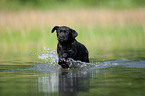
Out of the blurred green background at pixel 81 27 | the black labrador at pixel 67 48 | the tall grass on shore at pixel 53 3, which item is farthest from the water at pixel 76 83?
the tall grass on shore at pixel 53 3

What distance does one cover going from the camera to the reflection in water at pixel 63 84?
5.76 meters

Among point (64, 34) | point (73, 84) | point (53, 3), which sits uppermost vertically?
point (53, 3)

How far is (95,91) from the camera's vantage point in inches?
224


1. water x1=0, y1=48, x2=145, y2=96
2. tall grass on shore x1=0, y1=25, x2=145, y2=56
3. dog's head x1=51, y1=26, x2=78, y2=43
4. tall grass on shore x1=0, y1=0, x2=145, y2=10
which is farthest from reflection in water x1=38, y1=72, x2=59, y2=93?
tall grass on shore x1=0, y1=0, x2=145, y2=10

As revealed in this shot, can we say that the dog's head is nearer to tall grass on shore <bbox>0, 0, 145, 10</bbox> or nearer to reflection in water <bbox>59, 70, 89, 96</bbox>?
reflection in water <bbox>59, 70, 89, 96</bbox>

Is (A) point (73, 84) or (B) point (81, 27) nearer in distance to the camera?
(A) point (73, 84)

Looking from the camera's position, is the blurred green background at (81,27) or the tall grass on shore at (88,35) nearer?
the tall grass on shore at (88,35)

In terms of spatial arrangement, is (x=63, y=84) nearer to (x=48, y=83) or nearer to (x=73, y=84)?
(x=73, y=84)

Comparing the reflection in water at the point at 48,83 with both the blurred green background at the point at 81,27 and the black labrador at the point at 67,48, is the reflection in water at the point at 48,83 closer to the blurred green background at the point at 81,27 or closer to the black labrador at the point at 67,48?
the black labrador at the point at 67,48

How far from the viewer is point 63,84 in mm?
6473

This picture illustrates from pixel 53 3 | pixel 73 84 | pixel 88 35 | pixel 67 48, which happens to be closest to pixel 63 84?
pixel 73 84

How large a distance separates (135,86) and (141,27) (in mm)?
17785


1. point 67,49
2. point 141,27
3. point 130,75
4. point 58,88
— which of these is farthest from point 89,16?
point 58,88

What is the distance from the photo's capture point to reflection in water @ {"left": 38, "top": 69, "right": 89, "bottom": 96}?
576cm
